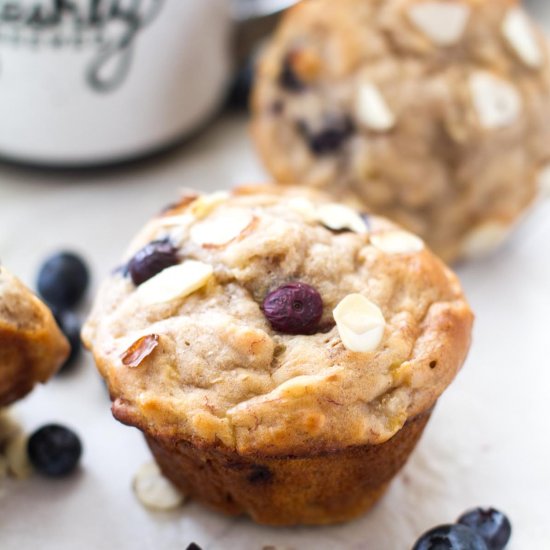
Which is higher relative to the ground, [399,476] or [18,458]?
[18,458]

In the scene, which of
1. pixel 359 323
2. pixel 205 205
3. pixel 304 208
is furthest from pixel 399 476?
pixel 205 205

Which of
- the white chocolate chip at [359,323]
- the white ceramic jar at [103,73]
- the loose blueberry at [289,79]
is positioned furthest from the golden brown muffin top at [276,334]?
the white ceramic jar at [103,73]

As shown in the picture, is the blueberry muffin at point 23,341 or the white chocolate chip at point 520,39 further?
the white chocolate chip at point 520,39

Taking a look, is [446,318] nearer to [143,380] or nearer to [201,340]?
[201,340]

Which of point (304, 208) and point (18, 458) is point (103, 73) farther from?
point (18, 458)

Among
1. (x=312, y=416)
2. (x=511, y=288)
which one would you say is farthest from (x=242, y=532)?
(x=511, y=288)

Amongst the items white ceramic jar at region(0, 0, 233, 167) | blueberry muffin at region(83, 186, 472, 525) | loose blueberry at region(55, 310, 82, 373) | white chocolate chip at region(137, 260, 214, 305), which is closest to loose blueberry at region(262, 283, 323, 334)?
blueberry muffin at region(83, 186, 472, 525)

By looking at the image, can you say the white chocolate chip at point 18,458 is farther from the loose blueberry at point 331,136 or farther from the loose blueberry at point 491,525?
the loose blueberry at point 331,136
